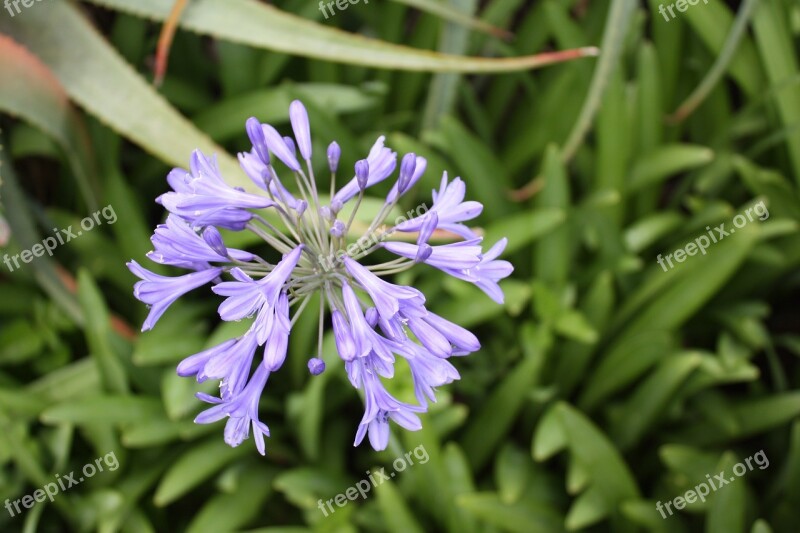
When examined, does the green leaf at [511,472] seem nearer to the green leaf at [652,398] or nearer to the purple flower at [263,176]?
the green leaf at [652,398]

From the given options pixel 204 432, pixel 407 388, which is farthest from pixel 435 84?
pixel 204 432

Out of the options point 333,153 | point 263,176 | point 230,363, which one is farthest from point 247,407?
point 333,153

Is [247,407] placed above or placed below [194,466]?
above

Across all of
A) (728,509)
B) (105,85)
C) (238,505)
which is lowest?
(728,509)

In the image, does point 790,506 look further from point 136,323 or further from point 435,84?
point 136,323

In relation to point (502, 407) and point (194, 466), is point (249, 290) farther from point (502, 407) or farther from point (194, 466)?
point (502, 407)

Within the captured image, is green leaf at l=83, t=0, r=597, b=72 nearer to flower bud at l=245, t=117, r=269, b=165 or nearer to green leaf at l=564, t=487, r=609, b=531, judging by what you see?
flower bud at l=245, t=117, r=269, b=165
